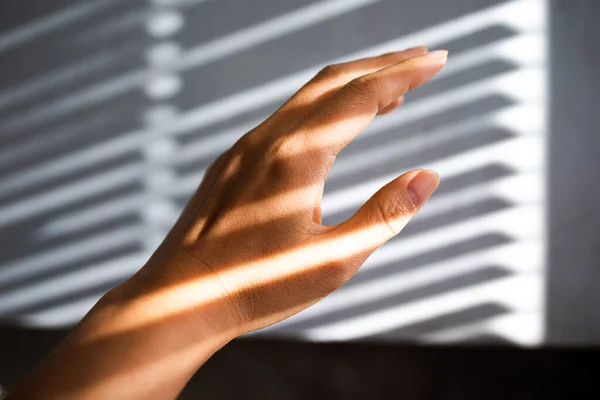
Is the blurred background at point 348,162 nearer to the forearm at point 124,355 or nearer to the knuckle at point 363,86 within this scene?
the knuckle at point 363,86

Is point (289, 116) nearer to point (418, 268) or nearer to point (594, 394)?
point (418, 268)

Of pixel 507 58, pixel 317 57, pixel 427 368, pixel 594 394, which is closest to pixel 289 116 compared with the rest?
pixel 317 57

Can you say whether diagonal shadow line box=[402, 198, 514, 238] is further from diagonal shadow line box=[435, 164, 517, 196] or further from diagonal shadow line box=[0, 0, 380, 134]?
diagonal shadow line box=[0, 0, 380, 134]

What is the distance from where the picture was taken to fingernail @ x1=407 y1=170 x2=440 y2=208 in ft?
1.70

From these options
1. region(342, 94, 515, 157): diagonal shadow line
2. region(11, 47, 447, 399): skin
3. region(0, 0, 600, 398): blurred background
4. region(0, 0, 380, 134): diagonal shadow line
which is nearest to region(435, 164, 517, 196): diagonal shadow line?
region(0, 0, 600, 398): blurred background

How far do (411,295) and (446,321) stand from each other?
10cm

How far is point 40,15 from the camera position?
118 centimetres

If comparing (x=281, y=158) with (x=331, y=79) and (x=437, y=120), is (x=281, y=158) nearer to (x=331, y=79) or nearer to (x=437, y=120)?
(x=331, y=79)

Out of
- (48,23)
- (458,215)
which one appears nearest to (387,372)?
(458,215)

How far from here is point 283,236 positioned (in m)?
0.50

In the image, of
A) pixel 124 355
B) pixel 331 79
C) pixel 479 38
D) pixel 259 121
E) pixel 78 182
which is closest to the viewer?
pixel 124 355

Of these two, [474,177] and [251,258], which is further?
[474,177]

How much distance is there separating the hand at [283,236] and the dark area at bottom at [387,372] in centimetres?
81

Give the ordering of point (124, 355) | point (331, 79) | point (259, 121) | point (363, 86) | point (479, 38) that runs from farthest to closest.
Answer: point (259, 121), point (479, 38), point (331, 79), point (363, 86), point (124, 355)
